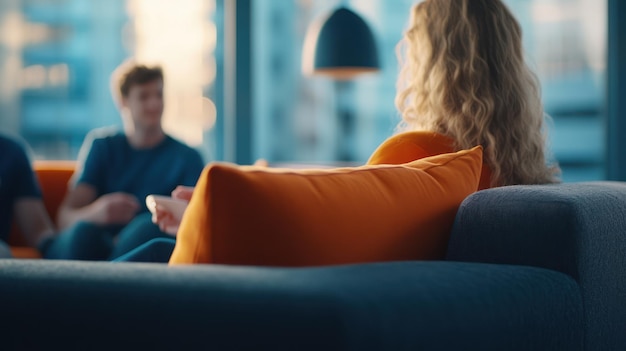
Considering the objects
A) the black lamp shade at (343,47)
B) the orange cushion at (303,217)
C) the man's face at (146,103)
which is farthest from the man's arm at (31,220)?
the orange cushion at (303,217)

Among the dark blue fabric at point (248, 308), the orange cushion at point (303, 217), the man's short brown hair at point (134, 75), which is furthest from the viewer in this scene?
the man's short brown hair at point (134, 75)

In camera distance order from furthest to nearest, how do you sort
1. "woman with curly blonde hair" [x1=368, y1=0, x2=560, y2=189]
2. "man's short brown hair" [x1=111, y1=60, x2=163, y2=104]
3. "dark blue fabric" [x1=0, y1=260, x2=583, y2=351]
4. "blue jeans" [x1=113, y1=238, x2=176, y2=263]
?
1. "man's short brown hair" [x1=111, y1=60, x2=163, y2=104]
2. "woman with curly blonde hair" [x1=368, y1=0, x2=560, y2=189]
3. "blue jeans" [x1=113, y1=238, x2=176, y2=263]
4. "dark blue fabric" [x1=0, y1=260, x2=583, y2=351]

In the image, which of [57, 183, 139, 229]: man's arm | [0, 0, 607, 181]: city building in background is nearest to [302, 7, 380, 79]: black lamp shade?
[0, 0, 607, 181]: city building in background

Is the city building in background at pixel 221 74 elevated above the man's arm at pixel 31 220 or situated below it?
above

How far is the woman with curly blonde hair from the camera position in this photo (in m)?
1.81

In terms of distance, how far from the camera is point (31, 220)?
3109mm

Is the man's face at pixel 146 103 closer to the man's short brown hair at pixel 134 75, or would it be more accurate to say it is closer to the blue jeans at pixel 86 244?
the man's short brown hair at pixel 134 75

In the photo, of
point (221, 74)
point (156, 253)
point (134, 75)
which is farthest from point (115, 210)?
point (221, 74)

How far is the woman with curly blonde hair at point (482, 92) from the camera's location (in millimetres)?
1808

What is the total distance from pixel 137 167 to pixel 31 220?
47 cm

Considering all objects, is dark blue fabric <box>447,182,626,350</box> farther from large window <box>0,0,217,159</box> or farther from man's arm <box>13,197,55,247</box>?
large window <box>0,0,217,159</box>

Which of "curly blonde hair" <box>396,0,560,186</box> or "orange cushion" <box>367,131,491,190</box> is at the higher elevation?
"curly blonde hair" <box>396,0,560,186</box>

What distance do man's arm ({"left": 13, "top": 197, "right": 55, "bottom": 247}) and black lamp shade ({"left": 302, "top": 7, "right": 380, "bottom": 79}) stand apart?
1.77 meters

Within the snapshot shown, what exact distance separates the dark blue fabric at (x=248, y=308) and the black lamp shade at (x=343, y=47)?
3.27 m
